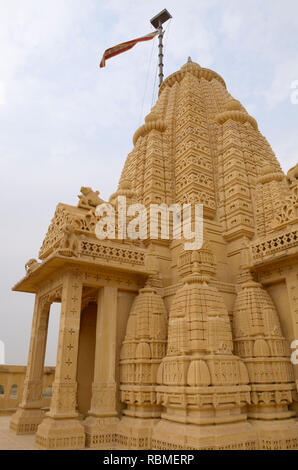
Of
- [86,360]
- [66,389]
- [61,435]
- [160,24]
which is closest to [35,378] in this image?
[86,360]

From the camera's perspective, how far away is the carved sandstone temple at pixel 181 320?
26.8 feet

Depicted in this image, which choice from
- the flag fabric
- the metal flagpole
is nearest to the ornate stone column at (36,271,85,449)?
the flag fabric

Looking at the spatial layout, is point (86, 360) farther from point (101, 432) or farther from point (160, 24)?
point (160, 24)

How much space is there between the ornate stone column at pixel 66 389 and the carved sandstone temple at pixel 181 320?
28mm

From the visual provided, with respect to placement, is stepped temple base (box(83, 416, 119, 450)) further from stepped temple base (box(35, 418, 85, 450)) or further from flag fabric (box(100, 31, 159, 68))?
flag fabric (box(100, 31, 159, 68))

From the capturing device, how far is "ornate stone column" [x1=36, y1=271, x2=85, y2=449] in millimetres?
8188

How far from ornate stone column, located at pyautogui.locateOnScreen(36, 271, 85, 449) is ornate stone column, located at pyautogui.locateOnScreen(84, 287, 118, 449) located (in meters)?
0.46

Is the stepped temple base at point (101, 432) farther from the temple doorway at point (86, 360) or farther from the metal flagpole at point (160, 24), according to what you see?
the metal flagpole at point (160, 24)

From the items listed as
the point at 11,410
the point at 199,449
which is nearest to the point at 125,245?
the point at 199,449

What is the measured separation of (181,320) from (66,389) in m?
3.50

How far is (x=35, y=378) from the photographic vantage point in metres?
11.4

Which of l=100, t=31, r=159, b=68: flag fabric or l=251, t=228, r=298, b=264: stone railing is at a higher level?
l=100, t=31, r=159, b=68: flag fabric

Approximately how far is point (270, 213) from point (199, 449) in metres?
7.79

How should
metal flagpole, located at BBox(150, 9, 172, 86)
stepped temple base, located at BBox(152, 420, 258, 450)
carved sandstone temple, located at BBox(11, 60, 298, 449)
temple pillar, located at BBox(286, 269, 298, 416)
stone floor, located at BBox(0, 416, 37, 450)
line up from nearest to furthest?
stepped temple base, located at BBox(152, 420, 258, 450), carved sandstone temple, located at BBox(11, 60, 298, 449), stone floor, located at BBox(0, 416, 37, 450), temple pillar, located at BBox(286, 269, 298, 416), metal flagpole, located at BBox(150, 9, 172, 86)
